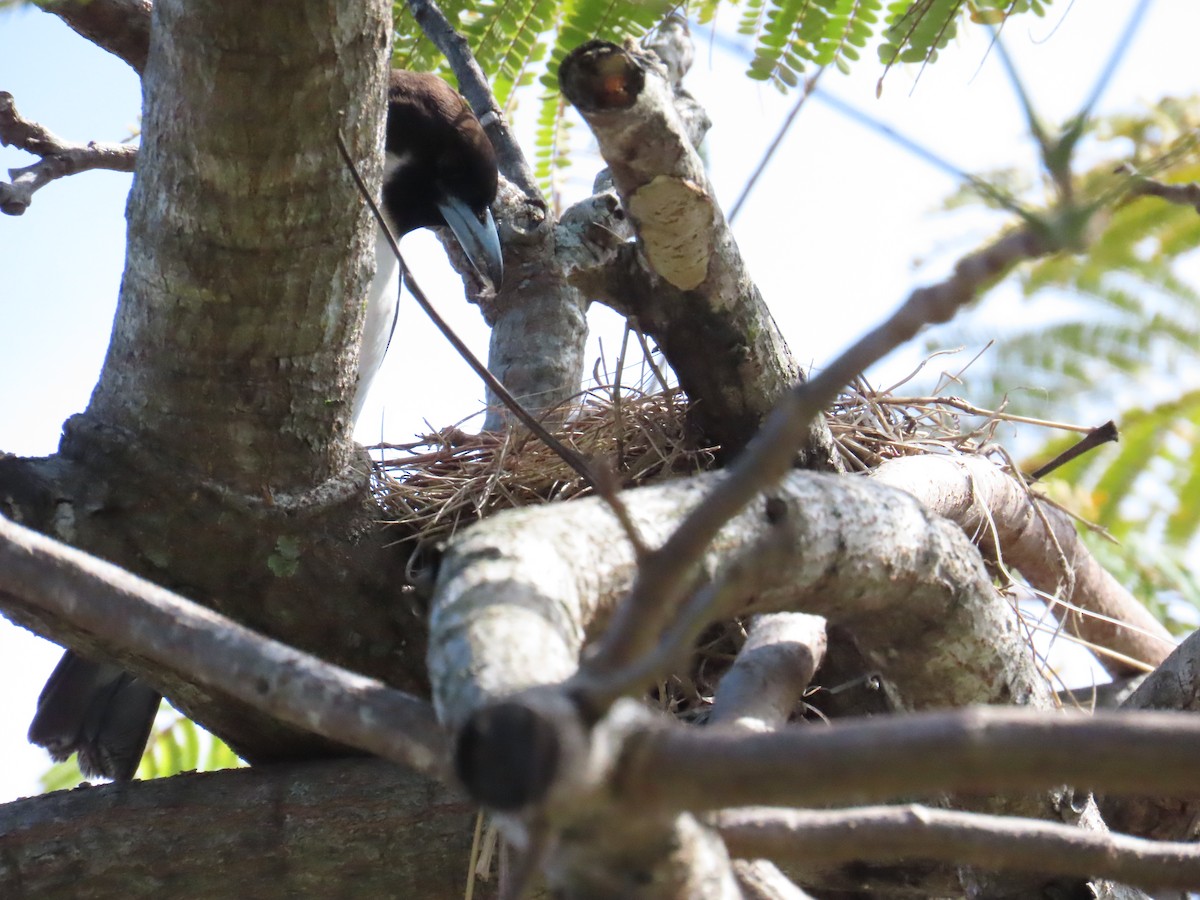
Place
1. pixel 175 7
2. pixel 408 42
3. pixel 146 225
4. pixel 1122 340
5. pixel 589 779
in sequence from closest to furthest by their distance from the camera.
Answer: pixel 589 779 < pixel 175 7 < pixel 146 225 < pixel 408 42 < pixel 1122 340

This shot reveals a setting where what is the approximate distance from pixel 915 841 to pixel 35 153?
247 cm

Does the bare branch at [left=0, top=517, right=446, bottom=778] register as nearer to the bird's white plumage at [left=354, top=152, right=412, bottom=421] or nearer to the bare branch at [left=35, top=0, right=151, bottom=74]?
the bare branch at [left=35, top=0, right=151, bottom=74]

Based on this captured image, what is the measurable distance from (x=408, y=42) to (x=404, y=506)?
1.92m

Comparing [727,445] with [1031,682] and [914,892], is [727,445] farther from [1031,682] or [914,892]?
[914,892]

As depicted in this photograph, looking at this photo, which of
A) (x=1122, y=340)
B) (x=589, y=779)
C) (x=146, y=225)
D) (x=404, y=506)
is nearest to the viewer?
(x=589, y=779)

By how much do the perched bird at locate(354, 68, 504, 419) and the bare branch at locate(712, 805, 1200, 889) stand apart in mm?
2956

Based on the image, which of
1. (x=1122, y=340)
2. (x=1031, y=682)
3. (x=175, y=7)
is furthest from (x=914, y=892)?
(x=1122, y=340)

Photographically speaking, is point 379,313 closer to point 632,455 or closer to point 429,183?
point 429,183

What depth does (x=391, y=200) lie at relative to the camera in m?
4.32

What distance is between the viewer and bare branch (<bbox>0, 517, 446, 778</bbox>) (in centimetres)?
111

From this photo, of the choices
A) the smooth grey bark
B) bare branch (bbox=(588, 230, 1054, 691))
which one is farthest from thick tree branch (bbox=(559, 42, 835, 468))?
bare branch (bbox=(588, 230, 1054, 691))

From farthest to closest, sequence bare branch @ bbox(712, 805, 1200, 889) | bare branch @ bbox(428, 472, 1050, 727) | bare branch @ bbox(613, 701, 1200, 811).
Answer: bare branch @ bbox(712, 805, 1200, 889) → bare branch @ bbox(428, 472, 1050, 727) → bare branch @ bbox(613, 701, 1200, 811)

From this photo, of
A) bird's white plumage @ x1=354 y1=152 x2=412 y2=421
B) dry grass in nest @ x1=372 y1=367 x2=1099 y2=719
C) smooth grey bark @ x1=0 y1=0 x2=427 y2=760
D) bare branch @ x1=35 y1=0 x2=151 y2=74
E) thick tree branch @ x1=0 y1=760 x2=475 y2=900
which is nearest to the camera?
smooth grey bark @ x1=0 y1=0 x2=427 y2=760

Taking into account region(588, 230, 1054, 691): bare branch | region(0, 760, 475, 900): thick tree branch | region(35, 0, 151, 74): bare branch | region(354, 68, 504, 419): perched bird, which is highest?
region(354, 68, 504, 419): perched bird
